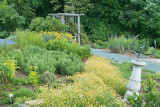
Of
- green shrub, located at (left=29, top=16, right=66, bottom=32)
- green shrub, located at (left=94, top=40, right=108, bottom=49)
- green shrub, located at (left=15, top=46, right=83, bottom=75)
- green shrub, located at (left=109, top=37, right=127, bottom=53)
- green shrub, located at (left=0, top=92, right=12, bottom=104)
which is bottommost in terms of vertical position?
green shrub, located at (left=94, top=40, right=108, bottom=49)

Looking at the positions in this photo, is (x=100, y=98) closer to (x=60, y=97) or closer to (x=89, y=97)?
(x=89, y=97)

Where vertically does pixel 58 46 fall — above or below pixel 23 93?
above

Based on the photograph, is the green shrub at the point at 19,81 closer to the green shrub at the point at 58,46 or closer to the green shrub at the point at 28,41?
the green shrub at the point at 28,41

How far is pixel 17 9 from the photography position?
14555 mm

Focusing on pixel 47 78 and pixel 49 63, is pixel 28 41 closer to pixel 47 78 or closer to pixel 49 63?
pixel 49 63

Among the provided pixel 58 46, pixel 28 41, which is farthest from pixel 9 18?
pixel 58 46

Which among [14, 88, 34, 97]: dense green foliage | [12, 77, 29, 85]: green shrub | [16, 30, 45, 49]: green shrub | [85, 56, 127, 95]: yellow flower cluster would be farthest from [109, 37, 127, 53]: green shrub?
[14, 88, 34, 97]: dense green foliage

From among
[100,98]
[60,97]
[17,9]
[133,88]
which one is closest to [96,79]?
[133,88]

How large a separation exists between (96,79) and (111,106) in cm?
138

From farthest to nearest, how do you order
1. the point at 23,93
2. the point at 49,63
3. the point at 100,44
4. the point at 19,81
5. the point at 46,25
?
the point at 100,44
the point at 46,25
the point at 49,63
the point at 19,81
the point at 23,93

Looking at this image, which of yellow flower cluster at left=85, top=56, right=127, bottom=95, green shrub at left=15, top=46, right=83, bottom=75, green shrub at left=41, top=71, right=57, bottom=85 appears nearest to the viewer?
green shrub at left=41, top=71, right=57, bottom=85

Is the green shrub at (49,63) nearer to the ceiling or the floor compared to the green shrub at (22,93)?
nearer to the ceiling

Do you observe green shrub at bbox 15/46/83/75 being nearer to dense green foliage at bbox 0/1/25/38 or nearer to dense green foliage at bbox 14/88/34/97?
dense green foliage at bbox 14/88/34/97

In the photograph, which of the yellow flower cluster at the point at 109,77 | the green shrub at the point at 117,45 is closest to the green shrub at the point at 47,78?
the yellow flower cluster at the point at 109,77
